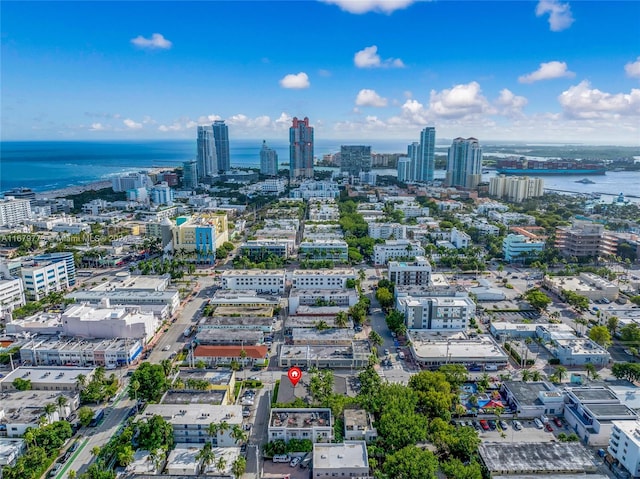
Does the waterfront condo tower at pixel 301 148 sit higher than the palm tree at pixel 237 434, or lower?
higher

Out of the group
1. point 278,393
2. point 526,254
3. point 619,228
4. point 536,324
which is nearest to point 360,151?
point 619,228

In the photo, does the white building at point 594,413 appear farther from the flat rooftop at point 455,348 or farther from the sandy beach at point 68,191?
the sandy beach at point 68,191

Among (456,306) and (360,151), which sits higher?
(360,151)

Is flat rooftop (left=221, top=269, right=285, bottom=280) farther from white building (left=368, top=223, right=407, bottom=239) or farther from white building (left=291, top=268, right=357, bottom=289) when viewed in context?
white building (left=368, top=223, right=407, bottom=239)

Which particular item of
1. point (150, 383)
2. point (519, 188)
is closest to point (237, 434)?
point (150, 383)

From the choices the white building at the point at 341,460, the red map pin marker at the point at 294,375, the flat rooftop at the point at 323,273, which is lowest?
the white building at the point at 341,460

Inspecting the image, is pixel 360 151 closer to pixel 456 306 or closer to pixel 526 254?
pixel 526 254

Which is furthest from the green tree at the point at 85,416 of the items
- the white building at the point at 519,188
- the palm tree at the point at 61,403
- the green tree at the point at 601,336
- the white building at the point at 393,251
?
the white building at the point at 519,188
